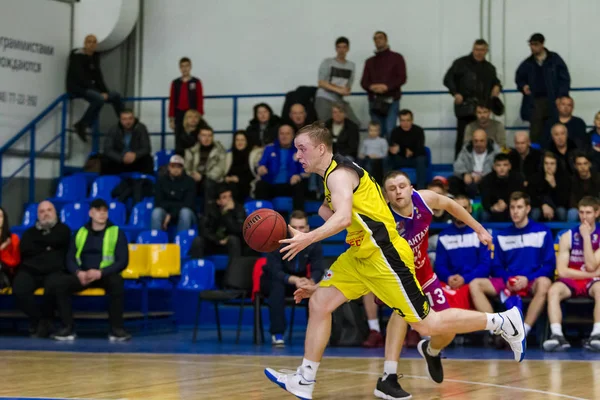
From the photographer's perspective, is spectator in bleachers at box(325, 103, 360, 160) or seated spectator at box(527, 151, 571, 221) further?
spectator in bleachers at box(325, 103, 360, 160)

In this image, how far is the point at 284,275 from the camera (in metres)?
11.0

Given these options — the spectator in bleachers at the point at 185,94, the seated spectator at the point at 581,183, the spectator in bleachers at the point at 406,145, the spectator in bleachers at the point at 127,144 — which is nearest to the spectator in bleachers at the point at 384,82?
the spectator in bleachers at the point at 406,145

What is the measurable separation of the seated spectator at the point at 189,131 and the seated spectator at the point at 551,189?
16.5 ft

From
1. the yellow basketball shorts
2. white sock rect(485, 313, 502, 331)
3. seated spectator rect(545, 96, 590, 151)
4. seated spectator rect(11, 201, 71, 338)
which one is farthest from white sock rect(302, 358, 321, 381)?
seated spectator rect(545, 96, 590, 151)

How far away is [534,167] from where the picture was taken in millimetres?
12805

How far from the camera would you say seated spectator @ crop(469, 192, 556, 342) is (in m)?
10.6

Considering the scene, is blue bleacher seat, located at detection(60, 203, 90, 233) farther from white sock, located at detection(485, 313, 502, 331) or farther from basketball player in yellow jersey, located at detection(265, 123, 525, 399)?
white sock, located at detection(485, 313, 502, 331)

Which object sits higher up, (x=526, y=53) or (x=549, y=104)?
(x=526, y=53)

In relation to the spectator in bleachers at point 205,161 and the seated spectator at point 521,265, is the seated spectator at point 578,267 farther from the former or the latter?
the spectator in bleachers at point 205,161

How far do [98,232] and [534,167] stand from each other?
5.55m

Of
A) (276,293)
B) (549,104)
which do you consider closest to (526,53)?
(549,104)

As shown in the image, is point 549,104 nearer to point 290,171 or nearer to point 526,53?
point 526,53

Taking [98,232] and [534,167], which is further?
[534,167]

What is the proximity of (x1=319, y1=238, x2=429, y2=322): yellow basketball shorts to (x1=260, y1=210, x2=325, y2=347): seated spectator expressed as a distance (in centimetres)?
427
